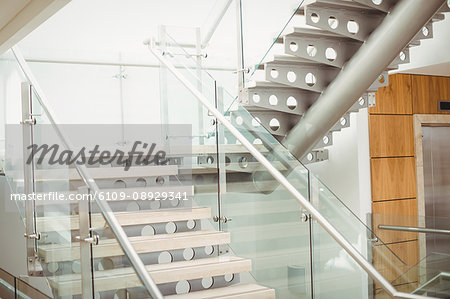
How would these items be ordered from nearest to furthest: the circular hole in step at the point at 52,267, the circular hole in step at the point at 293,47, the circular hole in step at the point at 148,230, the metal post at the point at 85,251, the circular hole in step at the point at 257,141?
the metal post at the point at 85,251, the circular hole in step at the point at 52,267, the circular hole in step at the point at 257,141, the circular hole in step at the point at 148,230, the circular hole in step at the point at 293,47

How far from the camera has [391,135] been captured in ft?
22.5

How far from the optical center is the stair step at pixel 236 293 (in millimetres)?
3477

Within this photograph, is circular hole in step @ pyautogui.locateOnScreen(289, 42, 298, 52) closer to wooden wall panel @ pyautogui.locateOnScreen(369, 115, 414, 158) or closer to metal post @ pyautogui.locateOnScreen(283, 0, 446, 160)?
metal post @ pyautogui.locateOnScreen(283, 0, 446, 160)

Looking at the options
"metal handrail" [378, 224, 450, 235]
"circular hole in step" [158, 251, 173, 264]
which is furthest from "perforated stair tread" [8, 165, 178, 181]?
"metal handrail" [378, 224, 450, 235]

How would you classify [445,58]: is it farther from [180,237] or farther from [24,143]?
[24,143]

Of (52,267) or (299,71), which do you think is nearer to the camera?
(52,267)

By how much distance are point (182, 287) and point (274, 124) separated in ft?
7.15

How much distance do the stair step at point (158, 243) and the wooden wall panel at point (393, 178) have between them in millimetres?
3198

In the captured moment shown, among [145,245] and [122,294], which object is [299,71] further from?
[122,294]

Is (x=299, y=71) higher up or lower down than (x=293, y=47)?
lower down

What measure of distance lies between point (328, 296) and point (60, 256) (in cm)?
167

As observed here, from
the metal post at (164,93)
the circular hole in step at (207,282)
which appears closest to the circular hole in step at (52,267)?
the circular hole in step at (207,282)

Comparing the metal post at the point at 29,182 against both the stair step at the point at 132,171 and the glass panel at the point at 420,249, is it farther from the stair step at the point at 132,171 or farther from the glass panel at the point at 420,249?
the glass panel at the point at 420,249

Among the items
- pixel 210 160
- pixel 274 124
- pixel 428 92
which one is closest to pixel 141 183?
pixel 210 160
